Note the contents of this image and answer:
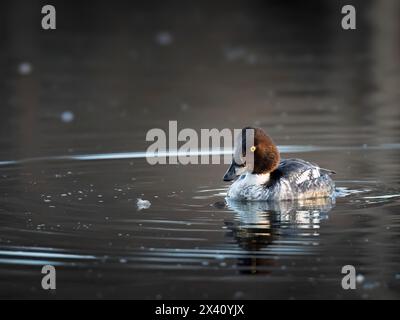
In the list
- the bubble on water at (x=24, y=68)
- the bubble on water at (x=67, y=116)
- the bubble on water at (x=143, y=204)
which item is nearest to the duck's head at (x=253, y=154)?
the bubble on water at (x=143, y=204)

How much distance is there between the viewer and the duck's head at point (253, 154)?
39.0ft

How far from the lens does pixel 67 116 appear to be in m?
18.5

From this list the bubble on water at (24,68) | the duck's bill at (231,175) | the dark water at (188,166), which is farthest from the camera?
the bubble on water at (24,68)

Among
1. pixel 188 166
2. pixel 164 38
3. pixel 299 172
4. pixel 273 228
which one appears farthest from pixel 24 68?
pixel 273 228

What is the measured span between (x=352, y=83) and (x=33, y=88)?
21.5 feet

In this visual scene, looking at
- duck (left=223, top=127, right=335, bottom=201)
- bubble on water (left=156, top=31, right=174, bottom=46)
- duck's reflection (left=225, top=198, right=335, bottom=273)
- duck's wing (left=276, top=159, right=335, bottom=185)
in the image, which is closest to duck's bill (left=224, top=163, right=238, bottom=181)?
duck (left=223, top=127, right=335, bottom=201)

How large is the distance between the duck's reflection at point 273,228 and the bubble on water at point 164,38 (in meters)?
17.1

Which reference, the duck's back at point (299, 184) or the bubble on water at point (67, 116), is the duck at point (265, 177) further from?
the bubble on water at point (67, 116)

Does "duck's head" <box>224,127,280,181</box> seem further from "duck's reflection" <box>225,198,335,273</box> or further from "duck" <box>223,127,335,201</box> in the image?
"duck's reflection" <box>225,198,335,273</box>

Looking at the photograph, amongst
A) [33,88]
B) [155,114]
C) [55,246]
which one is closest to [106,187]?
[55,246]

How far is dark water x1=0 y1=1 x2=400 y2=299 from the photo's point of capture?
8844mm

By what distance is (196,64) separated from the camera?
1004 inches

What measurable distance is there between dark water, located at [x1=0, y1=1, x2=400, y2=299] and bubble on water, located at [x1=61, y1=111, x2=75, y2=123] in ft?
0.37
